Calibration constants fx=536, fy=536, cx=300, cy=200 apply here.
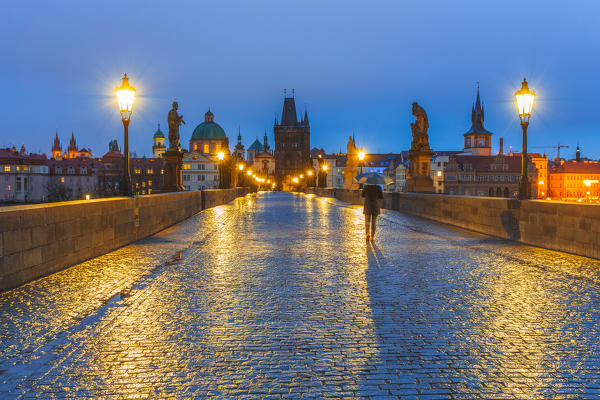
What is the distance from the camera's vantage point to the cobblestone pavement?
155 inches

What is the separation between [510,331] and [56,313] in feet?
15.7

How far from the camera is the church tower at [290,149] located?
163 m

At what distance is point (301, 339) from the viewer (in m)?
5.00

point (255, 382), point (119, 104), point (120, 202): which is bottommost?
point (255, 382)

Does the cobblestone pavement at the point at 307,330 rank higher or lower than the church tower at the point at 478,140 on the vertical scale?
lower

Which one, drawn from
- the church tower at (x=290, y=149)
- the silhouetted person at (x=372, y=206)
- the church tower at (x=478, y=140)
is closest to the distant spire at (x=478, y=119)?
the church tower at (x=478, y=140)

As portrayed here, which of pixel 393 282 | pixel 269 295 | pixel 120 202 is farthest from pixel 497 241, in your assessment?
pixel 120 202

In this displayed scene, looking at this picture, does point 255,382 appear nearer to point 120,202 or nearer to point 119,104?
point 120,202

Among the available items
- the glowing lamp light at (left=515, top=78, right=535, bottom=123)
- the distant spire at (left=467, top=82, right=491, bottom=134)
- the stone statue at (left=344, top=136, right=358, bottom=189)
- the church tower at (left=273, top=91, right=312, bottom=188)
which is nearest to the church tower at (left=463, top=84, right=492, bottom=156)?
the distant spire at (left=467, top=82, right=491, bottom=134)

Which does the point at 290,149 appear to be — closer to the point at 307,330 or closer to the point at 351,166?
the point at 351,166

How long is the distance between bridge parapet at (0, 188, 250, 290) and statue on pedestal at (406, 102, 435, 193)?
1574cm

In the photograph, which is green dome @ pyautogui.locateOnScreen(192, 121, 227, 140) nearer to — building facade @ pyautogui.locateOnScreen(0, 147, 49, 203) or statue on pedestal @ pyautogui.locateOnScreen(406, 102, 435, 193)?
building facade @ pyautogui.locateOnScreen(0, 147, 49, 203)

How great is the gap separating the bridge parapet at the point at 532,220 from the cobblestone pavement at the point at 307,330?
895mm

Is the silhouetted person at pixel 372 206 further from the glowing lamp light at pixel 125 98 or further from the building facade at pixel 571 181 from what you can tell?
the building facade at pixel 571 181
